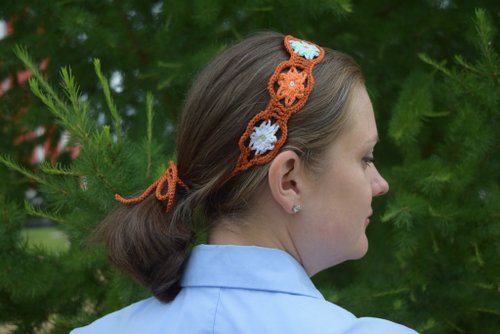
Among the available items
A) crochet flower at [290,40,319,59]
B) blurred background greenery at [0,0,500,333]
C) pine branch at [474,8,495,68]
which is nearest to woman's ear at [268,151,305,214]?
crochet flower at [290,40,319,59]

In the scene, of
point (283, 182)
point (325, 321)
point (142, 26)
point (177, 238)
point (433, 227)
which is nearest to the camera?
point (325, 321)

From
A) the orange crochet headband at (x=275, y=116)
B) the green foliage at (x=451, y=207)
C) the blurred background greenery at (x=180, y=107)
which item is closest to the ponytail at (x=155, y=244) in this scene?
the orange crochet headband at (x=275, y=116)

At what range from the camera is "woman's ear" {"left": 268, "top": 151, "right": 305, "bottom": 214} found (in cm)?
143

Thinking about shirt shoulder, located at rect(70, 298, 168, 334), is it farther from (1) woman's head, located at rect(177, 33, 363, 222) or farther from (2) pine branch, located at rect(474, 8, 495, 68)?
(2) pine branch, located at rect(474, 8, 495, 68)

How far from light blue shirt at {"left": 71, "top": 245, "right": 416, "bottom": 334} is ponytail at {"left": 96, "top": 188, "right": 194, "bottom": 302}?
31mm

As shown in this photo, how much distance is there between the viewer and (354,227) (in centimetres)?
152

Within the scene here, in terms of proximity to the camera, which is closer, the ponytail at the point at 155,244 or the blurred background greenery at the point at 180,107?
the ponytail at the point at 155,244

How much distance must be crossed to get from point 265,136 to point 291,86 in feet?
0.35

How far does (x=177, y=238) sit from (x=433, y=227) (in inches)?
44.0

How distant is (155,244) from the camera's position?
5.13 feet

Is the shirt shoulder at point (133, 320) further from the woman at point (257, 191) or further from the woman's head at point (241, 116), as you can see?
the woman's head at point (241, 116)

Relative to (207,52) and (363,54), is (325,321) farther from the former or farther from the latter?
(363,54)

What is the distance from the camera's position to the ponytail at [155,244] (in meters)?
1.52

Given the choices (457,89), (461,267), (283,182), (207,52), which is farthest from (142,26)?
(283,182)
